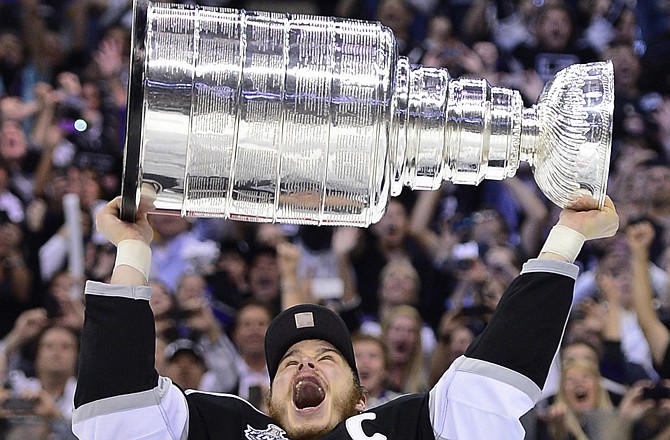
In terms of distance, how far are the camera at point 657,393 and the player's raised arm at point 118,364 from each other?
95.5 inches

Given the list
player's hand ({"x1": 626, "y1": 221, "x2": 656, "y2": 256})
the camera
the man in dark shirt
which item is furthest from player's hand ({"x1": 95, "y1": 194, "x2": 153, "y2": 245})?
player's hand ({"x1": 626, "y1": 221, "x2": 656, "y2": 256})

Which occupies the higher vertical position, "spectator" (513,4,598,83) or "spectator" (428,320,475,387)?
"spectator" (513,4,598,83)

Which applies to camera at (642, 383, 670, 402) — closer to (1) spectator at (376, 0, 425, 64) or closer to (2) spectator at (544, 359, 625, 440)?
(2) spectator at (544, 359, 625, 440)

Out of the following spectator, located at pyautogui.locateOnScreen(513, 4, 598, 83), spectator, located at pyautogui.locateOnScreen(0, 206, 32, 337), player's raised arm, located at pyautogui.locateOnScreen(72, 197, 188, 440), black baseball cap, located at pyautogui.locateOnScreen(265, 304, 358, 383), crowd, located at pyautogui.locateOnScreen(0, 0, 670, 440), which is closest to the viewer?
player's raised arm, located at pyautogui.locateOnScreen(72, 197, 188, 440)

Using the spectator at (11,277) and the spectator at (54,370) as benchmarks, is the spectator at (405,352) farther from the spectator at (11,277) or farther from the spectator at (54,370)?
the spectator at (11,277)

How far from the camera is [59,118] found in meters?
5.40

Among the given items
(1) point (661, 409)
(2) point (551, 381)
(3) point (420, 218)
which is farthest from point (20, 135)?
(1) point (661, 409)

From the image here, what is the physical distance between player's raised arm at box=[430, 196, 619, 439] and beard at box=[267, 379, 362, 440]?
0.37m

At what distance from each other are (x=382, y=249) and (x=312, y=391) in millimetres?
2476

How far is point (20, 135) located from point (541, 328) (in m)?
3.73

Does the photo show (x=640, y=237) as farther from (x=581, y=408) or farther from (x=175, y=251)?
(x=175, y=251)

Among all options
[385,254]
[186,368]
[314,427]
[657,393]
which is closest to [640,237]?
[657,393]

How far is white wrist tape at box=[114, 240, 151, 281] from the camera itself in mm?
2229

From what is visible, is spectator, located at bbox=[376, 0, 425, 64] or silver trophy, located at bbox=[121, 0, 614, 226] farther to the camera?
spectator, located at bbox=[376, 0, 425, 64]
